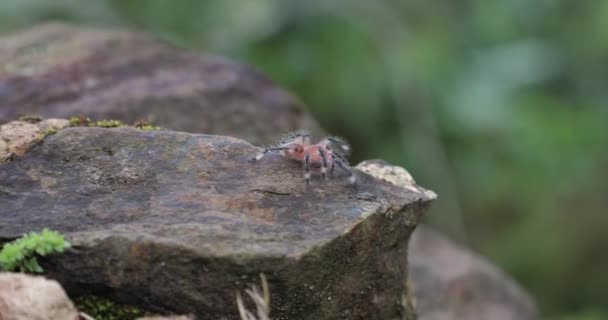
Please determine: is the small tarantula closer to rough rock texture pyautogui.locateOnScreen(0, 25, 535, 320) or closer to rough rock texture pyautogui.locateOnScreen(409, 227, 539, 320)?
rough rock texture pyautogui.locateOnScreen(0, 25, 535, 320)

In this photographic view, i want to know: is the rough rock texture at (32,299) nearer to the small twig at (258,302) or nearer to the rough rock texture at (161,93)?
the small twig at (258,302)

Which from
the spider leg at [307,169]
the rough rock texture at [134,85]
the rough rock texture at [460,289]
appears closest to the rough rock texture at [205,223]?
the spider leg at [307,169]

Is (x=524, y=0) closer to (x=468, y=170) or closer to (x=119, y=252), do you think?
(x=468, y=170)

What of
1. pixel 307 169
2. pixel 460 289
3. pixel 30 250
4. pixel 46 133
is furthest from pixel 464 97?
pixel 30 250

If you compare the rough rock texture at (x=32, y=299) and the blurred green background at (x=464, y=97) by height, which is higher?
the blurred green background at (x=464, y=97)

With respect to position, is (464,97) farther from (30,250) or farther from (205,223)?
(30,250)

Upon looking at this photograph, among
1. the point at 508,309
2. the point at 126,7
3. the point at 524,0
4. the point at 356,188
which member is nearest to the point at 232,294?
the point at 356,188

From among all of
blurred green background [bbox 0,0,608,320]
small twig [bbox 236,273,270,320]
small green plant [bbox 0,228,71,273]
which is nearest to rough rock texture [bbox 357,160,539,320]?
blurred green background [bbox 0,0,608,320]
